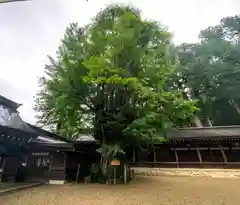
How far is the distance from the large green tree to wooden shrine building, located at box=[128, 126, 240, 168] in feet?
16.3

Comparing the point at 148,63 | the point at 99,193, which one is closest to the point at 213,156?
the point at 148,63

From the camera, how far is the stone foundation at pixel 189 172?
A: 16.3 m

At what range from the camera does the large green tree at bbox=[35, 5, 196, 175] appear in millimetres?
12680

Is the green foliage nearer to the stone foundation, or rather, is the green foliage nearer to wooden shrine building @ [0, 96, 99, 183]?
wooden shrine building @ [0, 96, 99, 183]

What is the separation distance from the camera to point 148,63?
1322cm

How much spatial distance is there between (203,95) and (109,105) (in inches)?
663

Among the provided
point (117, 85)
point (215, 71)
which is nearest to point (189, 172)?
point (117, 85)

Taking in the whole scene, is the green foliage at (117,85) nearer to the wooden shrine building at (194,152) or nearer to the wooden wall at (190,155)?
the wooden shrine building at (194,152)

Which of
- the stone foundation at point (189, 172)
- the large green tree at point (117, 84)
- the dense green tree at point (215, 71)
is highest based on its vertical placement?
the dense green tree at point (215, 71)

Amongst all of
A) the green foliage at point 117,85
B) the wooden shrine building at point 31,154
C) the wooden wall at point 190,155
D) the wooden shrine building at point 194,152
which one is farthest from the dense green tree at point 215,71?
the wooden shrine building at point 31,154

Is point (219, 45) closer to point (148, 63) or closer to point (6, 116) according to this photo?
point (148, 63)

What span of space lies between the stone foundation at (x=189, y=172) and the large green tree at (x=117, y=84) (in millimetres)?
5199

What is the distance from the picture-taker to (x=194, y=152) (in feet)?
60.9

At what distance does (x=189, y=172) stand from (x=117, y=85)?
30.6 ft
